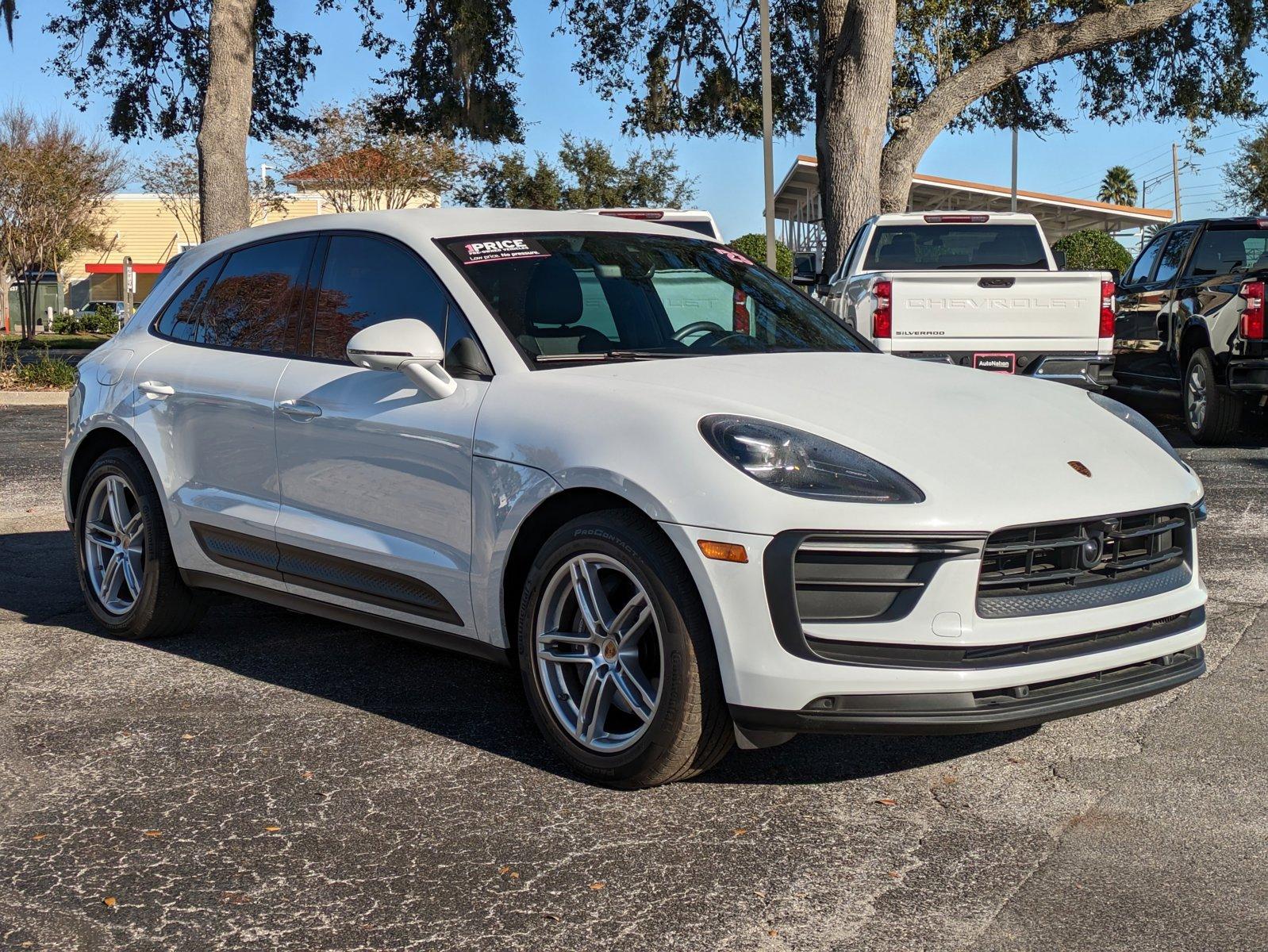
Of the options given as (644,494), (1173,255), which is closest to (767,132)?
(1173,255)

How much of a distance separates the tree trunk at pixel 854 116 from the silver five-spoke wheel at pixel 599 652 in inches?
549

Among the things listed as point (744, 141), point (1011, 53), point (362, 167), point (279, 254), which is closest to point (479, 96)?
point (744, 141)

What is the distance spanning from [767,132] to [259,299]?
16985mm

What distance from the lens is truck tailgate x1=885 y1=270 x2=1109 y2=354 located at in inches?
455

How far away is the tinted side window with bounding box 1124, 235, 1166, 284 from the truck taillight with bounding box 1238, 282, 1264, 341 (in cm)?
236

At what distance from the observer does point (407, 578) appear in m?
4.75

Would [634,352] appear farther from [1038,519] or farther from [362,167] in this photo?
[362,167]

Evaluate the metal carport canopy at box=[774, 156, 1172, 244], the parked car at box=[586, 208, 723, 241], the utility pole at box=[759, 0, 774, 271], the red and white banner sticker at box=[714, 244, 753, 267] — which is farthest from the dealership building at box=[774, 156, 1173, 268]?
the red and white banner sticker at box=[714, 244, 753, 267]

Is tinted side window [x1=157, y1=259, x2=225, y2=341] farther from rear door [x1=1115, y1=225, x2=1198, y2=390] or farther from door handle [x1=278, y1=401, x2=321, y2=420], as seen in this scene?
rear door [x1=1115, y1=225, x2=1198, y2=390]

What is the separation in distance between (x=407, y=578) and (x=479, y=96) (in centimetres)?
1843

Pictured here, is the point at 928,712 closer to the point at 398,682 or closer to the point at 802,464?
the point at 802,464

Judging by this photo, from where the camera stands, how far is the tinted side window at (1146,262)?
14242 millimetres

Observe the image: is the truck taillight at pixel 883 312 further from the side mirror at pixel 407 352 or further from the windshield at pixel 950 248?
the side mirror at pixel 407 352

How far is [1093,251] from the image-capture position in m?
39.3
